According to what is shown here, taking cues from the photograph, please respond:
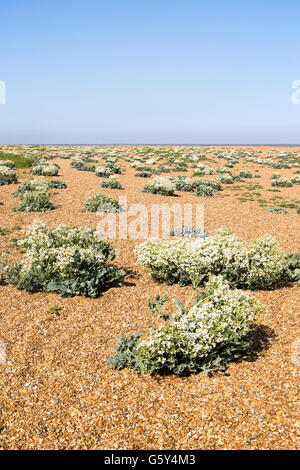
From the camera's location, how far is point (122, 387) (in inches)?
193

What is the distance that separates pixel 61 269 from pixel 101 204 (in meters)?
8.27

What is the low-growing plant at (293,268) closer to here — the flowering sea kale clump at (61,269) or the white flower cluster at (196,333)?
the white flower cluster at (196,333)

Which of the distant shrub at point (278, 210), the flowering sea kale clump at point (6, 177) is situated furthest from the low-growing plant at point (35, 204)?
the distant shrub at point (278, 210)

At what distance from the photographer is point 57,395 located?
478cm

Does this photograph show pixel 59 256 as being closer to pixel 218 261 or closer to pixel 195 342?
pixel 218 261

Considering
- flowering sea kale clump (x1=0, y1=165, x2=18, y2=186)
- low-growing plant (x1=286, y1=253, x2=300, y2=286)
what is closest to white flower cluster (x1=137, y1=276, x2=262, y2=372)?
low-growing plant (x1=286, y1=253, x2=300, y2=286)

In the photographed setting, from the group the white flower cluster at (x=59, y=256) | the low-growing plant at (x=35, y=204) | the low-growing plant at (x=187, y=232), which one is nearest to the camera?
the white flower cluster at (x=59, y=256)

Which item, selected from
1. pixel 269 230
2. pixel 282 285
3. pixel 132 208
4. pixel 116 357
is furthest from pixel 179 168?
pixel 116 357

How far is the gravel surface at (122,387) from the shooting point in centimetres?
398

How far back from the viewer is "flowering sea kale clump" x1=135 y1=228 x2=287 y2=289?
756 cm

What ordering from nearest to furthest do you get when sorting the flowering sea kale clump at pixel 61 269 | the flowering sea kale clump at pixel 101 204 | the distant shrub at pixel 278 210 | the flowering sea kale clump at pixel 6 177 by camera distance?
the flowering sea kale clump at pixel 61 269 < the flowering sea kale clump at pixel 101 204 < the distant shrub at pixel 278 210 < the flowering sea kale clump at pixel 6 177

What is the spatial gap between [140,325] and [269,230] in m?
8.98

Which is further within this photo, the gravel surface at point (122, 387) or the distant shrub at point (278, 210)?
the distant shrub at point (278, 210)

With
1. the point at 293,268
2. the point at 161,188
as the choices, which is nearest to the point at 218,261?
the point at 293,268
